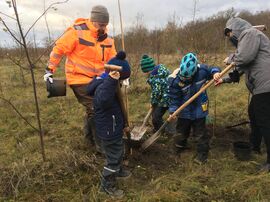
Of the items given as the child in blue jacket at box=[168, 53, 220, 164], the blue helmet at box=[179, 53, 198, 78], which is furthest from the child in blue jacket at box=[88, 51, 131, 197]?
the child in blue jacket at box=[168, 53, 220, 164]

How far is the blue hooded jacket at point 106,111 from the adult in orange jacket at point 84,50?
0.95 meters

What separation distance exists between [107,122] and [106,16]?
1486 mm

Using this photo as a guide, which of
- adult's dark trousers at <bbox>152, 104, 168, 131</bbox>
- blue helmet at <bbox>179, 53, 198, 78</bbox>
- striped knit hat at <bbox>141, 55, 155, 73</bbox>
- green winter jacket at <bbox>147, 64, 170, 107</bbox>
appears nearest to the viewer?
blue helmet at <bbox>179, 53, 198, 78</bbox>

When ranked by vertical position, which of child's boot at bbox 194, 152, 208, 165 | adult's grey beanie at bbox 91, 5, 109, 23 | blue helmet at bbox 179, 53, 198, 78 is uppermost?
adult's grey beanie at bbox 91, 5, 109, 23

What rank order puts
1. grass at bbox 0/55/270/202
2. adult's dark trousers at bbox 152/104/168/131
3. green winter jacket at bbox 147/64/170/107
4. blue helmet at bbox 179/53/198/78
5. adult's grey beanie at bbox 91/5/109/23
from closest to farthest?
grass at bbox 0/55/270/202 → blue helmet at bbox 179/53/198/78 → adult's grey beanie at bbox 91/5/109/23 → green winter jacket at bbox 147/64/170/107 → adult's dark trousers at bbox 152/104/168/131

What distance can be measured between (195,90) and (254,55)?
87cm

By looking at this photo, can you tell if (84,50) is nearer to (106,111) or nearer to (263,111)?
(106,111)

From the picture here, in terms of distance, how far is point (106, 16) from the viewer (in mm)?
3920

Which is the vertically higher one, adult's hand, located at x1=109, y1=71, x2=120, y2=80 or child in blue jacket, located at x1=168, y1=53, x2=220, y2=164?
adult's hand, located at x1=109, y1=71, x2=120, y2=80

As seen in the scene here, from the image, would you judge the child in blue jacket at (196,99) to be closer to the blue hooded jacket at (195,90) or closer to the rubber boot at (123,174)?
the blue hooded jacket at (195,90)

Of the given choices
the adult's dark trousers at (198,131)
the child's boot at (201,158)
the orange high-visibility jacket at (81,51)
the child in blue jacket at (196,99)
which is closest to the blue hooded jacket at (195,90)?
the child in blue jacket at (196,99)

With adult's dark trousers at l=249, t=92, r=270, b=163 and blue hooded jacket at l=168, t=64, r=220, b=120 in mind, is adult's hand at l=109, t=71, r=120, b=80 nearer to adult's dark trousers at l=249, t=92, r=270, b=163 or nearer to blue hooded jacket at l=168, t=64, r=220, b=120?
blue hooded jacket at l=168, t=64, r=220, b=120

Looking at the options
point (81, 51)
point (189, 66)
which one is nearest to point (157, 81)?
point (189, 66)

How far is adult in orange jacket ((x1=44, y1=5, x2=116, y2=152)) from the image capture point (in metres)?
3.91
